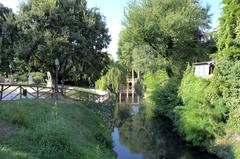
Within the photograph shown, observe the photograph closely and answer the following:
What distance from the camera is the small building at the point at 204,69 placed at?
102 ft

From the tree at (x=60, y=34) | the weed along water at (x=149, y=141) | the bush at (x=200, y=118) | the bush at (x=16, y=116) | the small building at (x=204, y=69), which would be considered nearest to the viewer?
the bush at (x=16, y=116)

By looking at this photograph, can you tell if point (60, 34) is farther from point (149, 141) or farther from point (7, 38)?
point (149, 141)

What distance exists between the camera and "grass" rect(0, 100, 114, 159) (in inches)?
453

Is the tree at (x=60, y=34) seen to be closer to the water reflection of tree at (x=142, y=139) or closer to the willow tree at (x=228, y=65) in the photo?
the water reflection of tree at (x=142, y=139)

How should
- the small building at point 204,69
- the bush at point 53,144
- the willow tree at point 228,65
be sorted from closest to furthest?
the bush at point 53,144 → the willow tree at point 228,65 → the small building at point 204,69

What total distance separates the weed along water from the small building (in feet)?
17.2

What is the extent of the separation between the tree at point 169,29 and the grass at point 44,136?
73.8 feet

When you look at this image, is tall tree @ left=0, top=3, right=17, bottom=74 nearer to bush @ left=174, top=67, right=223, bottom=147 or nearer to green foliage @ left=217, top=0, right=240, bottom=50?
bush @ left=174, top=67, right=223, bottom=147

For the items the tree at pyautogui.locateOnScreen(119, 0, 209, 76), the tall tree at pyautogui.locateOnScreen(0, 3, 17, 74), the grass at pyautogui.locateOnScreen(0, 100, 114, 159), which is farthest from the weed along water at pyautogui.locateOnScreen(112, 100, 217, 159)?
the tall tree at pyautogui.locateOnScreen(0, 3, 17, 74)

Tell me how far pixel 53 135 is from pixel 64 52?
684 inches

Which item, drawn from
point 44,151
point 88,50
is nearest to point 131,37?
point 88,50

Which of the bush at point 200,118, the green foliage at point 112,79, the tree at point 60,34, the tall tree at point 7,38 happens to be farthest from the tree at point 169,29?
the bush at point 200,118

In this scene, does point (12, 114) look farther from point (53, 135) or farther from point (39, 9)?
point (39, 9)

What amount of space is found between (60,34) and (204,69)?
506 inches
